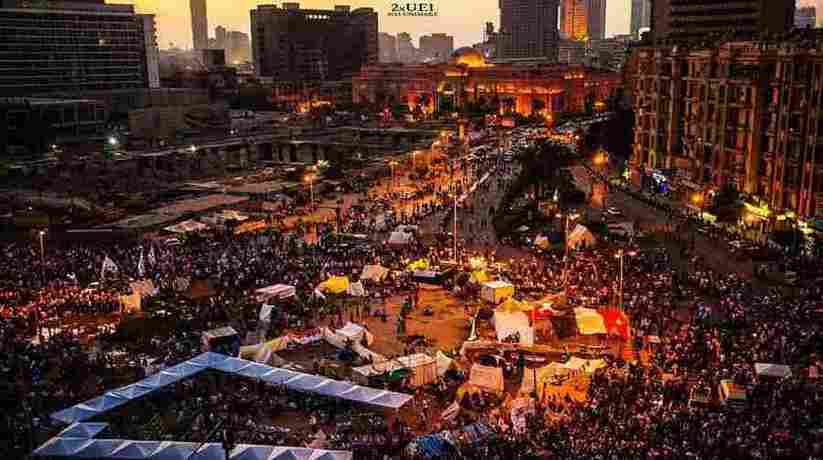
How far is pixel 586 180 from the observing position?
7119 cm

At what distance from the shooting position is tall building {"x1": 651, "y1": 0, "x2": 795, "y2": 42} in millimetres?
84500

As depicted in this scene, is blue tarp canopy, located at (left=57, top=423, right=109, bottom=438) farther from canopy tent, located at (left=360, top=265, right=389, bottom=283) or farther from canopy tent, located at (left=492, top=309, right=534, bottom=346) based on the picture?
canopy tent, located at (left=360, top=265, right=389, bottom=283)

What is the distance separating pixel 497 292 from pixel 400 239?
11731 mm

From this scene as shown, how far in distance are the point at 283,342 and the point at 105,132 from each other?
3547 inches

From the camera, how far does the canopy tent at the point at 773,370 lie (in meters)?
23.4

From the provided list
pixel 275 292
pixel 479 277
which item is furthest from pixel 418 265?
pixel 275 292

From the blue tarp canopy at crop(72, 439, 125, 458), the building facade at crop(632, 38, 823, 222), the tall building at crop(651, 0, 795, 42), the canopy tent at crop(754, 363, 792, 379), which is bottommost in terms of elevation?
the blue tarp canopy at crop(72, 439, 125, 458)

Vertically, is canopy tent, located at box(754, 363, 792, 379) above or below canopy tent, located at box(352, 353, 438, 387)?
above

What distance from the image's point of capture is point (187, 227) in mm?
49906

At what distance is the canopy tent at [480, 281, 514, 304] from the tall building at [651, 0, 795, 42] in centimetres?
5836

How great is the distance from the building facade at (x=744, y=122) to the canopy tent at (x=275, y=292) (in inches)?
1167

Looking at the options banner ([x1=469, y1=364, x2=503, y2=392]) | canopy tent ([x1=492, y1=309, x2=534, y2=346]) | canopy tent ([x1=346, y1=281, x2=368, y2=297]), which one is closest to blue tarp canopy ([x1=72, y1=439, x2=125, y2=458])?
banner ([x1=469, y1=364, x2=503, y2=392])

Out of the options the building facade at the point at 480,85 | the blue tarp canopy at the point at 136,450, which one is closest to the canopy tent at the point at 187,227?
the blue tarp canopy at the point at 136,450

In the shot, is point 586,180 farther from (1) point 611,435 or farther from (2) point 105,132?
(2) point 105,132
